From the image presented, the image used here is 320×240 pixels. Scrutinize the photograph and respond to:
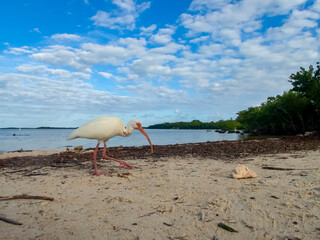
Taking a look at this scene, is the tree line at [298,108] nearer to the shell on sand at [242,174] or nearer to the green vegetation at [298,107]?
the green vegetation at [298,107]

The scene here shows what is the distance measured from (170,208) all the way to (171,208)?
0.02 meters

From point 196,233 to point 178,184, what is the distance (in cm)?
214

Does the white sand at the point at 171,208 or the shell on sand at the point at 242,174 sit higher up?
the shell on sand at the point at 242,174

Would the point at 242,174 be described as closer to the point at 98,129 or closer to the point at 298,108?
the point at 98,129

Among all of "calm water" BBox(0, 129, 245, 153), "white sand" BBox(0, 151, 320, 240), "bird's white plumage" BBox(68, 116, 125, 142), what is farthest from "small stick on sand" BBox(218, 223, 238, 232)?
"calm water" BBox(0, 129, 245, 153)

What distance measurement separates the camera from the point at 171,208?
3.66 meters

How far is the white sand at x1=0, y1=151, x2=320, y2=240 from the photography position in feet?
9.68

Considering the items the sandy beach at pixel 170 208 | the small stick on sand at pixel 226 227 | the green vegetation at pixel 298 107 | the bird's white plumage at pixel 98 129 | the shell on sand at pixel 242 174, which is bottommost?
the small stick on sand at pixel 226 227

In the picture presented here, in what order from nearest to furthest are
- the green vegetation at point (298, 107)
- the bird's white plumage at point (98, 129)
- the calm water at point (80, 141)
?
the bird's white plumage at point (98, 129), the calm water at point (80, 141), the green vegetation at point (298, 107)

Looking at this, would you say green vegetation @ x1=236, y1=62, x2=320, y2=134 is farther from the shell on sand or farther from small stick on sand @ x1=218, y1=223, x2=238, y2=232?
small stick on sand @ x1=218, y1=223, x2=238, y2=232

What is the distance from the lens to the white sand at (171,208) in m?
2.95

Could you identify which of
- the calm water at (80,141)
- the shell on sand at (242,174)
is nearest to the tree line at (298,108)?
the calm water at (80,141)

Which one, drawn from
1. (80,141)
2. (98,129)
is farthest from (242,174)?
(80,141)

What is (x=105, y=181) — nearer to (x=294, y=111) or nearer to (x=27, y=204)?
(x=27, y=204)
